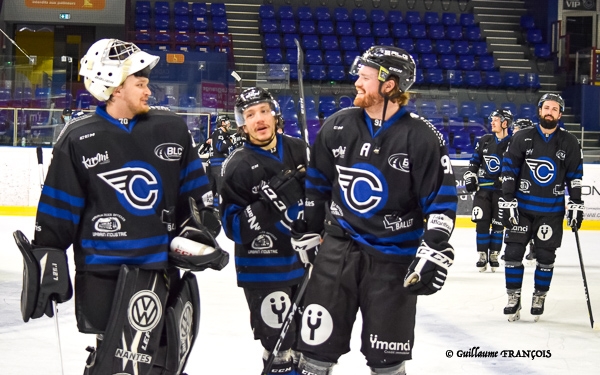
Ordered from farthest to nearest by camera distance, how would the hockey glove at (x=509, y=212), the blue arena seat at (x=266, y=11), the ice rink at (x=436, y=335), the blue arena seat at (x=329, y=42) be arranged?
the blue arena seat at (x=266, y=11), the blue arena seat at (x=329, y=42), the hockey glove at (x=509, y=212), the ice rink at (x=436, y=335)

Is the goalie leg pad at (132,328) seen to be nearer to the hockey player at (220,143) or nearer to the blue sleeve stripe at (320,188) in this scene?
the blue sleeve stripe at (320,188)

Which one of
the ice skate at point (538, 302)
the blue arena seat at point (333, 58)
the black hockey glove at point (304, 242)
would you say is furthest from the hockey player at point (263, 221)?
the blue arena seat at point (333, 58)

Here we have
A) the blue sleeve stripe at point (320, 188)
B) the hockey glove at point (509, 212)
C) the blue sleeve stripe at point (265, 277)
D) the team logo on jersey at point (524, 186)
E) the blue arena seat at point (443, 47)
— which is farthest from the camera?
the blue arena seat at point (443, 47)

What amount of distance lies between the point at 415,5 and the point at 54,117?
9698mm

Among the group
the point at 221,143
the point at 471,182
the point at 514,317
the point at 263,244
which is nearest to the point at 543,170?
the point at 514,317

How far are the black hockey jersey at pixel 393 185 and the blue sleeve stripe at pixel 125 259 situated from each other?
61cm

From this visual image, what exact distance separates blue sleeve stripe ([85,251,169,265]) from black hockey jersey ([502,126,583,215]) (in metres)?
3.39

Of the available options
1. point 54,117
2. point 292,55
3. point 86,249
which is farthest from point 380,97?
point 292,55

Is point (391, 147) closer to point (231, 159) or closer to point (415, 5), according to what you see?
point (231, 159)

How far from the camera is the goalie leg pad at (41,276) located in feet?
9.16

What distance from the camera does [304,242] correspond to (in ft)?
10.4

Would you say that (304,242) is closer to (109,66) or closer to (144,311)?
(144,311)

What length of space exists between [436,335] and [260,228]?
7.19 ft

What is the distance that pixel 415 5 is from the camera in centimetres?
1933
